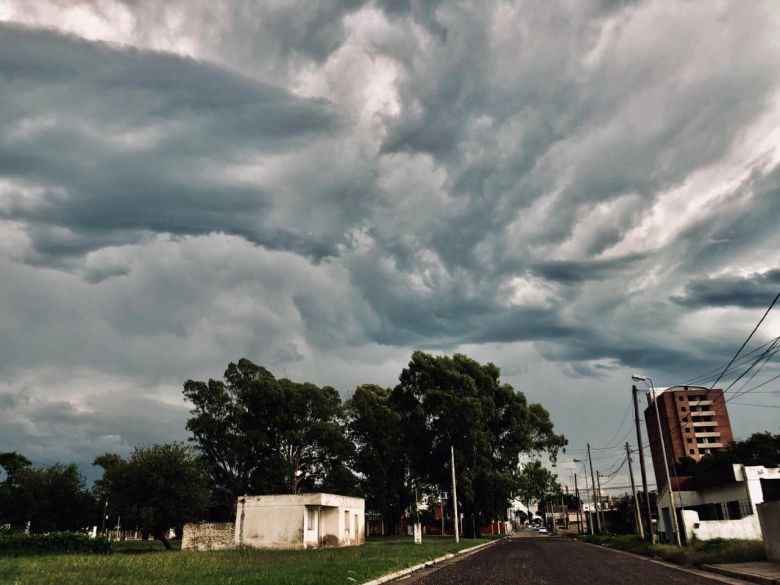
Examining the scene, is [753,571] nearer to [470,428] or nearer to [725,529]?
[725,529]

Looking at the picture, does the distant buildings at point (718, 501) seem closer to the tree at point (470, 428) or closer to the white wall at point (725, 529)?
the white wall at point (725, 529)

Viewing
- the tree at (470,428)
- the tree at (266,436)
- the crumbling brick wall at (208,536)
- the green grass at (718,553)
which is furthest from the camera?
the tree at (266,436)

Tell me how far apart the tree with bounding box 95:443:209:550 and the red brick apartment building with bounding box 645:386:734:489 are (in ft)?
419

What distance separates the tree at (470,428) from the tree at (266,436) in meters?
9.05

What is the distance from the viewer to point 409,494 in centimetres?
6919

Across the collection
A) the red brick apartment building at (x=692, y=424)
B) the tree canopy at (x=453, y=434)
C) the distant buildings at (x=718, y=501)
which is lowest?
the distant buildings at (x=718, y=501)

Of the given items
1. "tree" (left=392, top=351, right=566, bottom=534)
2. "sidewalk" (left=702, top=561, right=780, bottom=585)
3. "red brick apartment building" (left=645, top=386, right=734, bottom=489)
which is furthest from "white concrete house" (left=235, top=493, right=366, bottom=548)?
"red brick apartment building" (left=645, top=386, right=734, bottom=489)

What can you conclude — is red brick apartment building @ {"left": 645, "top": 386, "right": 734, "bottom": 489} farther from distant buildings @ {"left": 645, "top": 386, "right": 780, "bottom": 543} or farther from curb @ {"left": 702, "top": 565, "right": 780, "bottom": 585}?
curb @ {"left": 702, "top": 565, "right": 780, "bottom": 585}

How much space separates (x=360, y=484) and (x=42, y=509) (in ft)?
114

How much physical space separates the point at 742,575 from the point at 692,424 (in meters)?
148

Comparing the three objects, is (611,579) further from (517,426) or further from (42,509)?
(42,509)

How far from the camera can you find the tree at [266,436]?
6103 centimetres

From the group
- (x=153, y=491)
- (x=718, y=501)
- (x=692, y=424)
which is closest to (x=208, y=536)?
(x=153, y=491)

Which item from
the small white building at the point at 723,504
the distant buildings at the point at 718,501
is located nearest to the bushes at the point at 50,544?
the distant buildings at the point at 718,501
